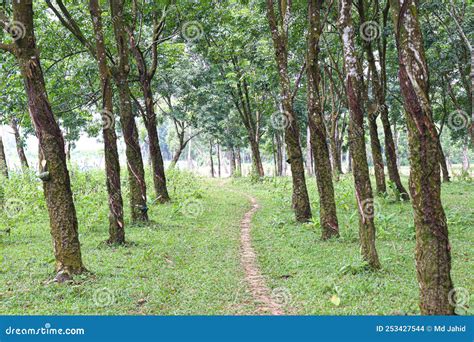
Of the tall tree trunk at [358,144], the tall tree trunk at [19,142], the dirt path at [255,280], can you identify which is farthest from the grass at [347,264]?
the tall tree trunk at [19,142]

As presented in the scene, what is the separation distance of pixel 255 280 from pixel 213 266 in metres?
1.24

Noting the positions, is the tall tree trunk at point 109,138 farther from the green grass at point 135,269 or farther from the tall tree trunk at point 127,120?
the tall tree trunk at point 127,120

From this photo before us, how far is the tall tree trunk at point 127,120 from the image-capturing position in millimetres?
12641

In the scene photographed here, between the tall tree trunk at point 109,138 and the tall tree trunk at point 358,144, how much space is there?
5.39 meters

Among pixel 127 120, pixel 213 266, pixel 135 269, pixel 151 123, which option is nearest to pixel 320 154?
pixel 213 266

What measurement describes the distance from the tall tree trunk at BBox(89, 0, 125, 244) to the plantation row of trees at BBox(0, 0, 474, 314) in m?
0.03

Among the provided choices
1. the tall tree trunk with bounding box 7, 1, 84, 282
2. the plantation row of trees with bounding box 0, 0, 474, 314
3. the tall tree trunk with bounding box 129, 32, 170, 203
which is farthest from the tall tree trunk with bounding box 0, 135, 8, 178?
the tall tree trunk with bounding box 7, 1, 84, 282

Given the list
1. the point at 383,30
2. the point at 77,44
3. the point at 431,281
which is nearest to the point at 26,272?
the point at 431,281

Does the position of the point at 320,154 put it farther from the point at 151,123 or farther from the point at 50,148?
the point at 151,123

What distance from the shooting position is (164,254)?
10.3m

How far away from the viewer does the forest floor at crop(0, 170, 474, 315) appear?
682 centimetres

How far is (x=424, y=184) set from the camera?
16.2 feet

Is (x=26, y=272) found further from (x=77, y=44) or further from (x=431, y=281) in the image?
(x=77, y=44)

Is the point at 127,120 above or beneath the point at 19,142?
beneath
